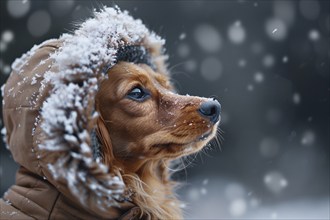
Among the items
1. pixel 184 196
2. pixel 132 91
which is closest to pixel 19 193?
pixel 132 91

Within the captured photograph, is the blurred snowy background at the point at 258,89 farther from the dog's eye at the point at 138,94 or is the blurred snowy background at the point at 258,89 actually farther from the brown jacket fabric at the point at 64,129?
the brown jacket fabric at the point at 64,129

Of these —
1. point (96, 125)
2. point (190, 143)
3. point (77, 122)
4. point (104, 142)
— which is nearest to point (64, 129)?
point (77, 122)

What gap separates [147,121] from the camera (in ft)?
7.78

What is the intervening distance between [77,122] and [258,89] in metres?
5.82

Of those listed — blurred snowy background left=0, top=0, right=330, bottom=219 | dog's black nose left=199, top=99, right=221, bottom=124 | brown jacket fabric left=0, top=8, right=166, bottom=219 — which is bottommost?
brown jacket fabric left=0, top=8, right=166, bottom=219

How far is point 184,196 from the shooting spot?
22.4 feet

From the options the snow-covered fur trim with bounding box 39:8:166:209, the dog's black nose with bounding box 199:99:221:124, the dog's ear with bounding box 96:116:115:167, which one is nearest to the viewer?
the snow-covered fur trim with bounding box 39:8:166:209

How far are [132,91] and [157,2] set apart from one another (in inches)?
181

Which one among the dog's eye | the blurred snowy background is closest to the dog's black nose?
the dog's eye

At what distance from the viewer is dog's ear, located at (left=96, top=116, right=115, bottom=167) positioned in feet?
7.34

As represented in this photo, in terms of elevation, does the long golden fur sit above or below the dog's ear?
above

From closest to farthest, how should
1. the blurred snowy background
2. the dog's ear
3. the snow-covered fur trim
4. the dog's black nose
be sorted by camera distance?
the snow-covered fur trim < the dog's ear < the dog's black nose < the blurred snowy background

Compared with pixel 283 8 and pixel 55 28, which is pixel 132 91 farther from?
pixel 283 8

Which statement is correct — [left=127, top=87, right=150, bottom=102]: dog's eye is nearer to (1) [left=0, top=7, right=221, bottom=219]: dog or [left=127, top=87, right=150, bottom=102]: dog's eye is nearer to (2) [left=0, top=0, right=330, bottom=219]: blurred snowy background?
(1) [left=0, top=7, right=221, bottom=219]: dog
